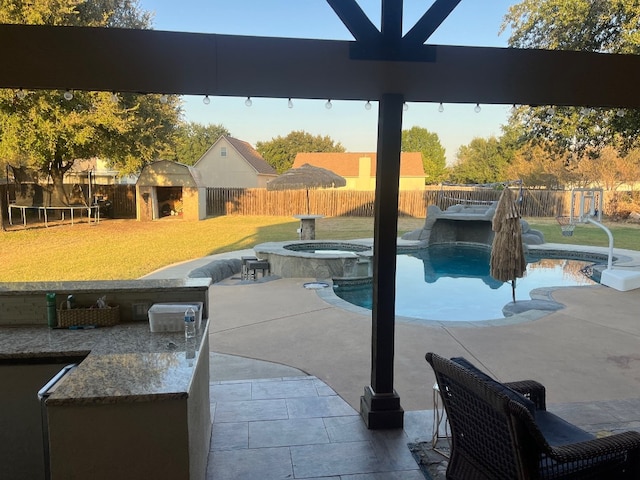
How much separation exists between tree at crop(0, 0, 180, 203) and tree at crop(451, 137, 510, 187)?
25020 millimetres

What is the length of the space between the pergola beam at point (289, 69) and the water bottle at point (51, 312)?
126 centimetres

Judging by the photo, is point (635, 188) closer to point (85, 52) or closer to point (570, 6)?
point (570, 6)

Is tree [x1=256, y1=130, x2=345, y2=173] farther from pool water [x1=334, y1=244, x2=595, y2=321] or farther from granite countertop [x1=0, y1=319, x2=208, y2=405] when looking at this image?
granite countertop [x1=0, y1=319, x2=208, y2=405]

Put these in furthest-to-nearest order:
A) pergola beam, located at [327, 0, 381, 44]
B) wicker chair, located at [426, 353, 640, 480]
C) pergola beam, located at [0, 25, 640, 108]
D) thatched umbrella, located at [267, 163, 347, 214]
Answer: thatched umbrella, located at [267, 163, 347, 214]
pergola beam, located at [327, 0, 381, 44]
pergola beam, located at [0, 25, 640, 108]
wicker chair, located at [426, 353, 640, 480]

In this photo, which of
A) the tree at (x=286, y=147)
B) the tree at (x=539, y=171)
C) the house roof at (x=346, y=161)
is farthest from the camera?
the tree at (x=286, y=147)

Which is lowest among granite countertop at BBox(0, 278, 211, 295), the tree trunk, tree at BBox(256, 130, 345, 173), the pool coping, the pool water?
the pool water

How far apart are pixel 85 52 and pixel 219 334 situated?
3.55 m

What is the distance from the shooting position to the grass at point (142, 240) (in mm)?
9555

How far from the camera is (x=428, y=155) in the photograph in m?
43.4

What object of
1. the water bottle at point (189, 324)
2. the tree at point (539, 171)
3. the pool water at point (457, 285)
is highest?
the tree at point (539, 171)

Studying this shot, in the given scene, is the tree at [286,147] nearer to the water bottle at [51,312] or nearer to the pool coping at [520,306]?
the pool coping at [520,306]

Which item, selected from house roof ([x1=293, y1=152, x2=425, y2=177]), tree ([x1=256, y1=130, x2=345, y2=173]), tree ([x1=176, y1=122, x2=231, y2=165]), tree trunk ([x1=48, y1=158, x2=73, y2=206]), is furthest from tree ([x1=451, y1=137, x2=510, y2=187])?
tree trunk ([x1=48, y1=158, x2=73, y2=206])

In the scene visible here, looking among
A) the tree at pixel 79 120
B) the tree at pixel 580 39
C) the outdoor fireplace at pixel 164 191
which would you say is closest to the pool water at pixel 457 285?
the tree at pixel 580 39

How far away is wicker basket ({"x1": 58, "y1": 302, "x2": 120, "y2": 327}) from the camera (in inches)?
108
